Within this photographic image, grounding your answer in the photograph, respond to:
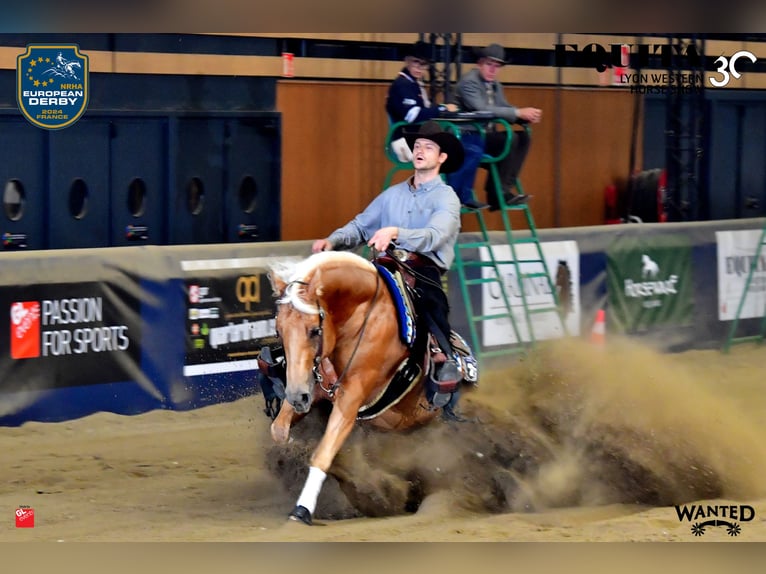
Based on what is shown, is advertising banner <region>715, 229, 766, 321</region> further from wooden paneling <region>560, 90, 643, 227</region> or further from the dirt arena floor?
wooden paneling <region>560, 90, 643, 227</region>

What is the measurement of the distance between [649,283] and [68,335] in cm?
375

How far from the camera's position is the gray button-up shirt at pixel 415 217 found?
25.6 ft

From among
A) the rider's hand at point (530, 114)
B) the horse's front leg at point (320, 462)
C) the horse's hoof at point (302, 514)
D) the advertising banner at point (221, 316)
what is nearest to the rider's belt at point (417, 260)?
the horse's front leg at point (320, 462)

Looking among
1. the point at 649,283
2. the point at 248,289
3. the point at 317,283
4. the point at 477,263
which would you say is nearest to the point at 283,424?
the point at 317,283

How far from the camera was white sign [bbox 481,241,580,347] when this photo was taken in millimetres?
8891

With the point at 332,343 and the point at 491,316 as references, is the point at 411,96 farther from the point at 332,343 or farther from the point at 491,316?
the point at 332,343

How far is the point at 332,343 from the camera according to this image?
7.41 metres

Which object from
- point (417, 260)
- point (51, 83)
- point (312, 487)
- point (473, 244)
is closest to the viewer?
point (312, 487)

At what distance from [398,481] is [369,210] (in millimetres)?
1519

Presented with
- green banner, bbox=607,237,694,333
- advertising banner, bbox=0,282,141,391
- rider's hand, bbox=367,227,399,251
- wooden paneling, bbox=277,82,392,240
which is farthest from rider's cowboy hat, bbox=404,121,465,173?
advertising banner, bbox=0,282,141,391

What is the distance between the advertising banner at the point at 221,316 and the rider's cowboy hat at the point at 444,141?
1.75m

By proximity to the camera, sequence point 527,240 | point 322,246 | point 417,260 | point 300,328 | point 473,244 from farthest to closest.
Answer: point 527,240 < point 473,244 < point 417,260 < point 322,246 < point 300,328
